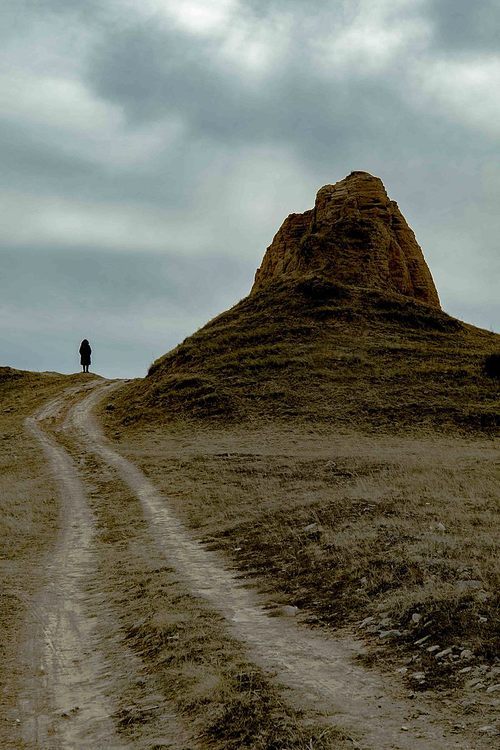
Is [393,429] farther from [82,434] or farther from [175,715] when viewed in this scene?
[175,715]

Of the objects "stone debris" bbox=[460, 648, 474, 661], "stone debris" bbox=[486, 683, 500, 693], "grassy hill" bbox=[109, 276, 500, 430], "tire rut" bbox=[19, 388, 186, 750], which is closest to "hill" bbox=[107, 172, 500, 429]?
"grassy hill" bbox=[109, 276, 500, 430]

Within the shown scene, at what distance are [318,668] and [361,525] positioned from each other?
5.91m

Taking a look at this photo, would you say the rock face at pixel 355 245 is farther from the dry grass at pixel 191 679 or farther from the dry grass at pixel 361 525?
the dry grass at pixel 191 679

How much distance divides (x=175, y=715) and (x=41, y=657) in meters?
2.46

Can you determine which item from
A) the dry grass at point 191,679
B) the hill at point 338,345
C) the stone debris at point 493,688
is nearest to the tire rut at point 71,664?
the dry grass at point 191,679

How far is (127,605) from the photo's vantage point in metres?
9.35

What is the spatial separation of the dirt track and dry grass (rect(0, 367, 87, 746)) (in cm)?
23

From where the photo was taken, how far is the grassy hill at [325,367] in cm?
3269

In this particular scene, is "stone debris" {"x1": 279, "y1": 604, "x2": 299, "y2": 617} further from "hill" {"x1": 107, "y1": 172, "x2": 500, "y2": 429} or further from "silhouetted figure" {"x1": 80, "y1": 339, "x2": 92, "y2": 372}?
"silhouetted figure" {"x1": 80, "y1": 339, "x2": 92, "y2": 372}

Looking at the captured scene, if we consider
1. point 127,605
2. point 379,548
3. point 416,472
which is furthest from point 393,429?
point 127,605

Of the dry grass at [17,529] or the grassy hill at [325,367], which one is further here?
the grassy hill at [325,367]

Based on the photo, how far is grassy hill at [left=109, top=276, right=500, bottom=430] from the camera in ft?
107

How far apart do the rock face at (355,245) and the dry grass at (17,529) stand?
24.4 m

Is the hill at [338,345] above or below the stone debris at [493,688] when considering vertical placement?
above
